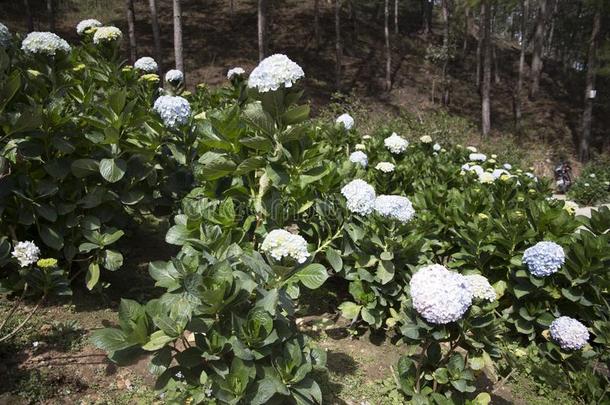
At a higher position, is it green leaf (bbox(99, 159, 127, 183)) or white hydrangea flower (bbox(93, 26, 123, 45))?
white hydrangea flower (bbox(93, 26, 123, 45))

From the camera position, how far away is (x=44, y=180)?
2.55 metres

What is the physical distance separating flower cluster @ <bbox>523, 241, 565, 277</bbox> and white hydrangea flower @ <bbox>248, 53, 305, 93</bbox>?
213 cm

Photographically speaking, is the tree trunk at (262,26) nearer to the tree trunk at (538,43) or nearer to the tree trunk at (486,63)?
the tree trunk at (486,63)

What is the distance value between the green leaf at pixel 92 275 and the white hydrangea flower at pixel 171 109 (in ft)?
3.23

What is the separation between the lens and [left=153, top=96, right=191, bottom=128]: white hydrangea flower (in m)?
2.55

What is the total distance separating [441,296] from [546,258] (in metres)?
1.43

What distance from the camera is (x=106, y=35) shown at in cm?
332

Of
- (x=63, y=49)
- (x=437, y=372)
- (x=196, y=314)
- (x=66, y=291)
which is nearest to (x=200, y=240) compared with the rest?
(x=196, y=314)

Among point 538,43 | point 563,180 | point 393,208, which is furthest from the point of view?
point 538,43

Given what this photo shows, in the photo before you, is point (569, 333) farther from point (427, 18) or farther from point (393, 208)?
point (427, 18)

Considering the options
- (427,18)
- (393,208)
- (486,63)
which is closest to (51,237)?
(393,208)

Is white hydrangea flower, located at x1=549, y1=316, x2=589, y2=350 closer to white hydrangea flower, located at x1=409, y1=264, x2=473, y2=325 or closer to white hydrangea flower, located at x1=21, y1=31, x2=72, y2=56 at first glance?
white hydrangea flower, located at x1=409, y1=264, x2=473, y2=325

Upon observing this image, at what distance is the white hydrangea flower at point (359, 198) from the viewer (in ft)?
8.78

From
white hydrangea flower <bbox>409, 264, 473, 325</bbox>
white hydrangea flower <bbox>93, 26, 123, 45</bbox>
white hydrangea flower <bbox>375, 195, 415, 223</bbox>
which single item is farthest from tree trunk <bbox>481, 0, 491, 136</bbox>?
white hydrangea flower <bbox>409, 264, 473, 325</bbox>
